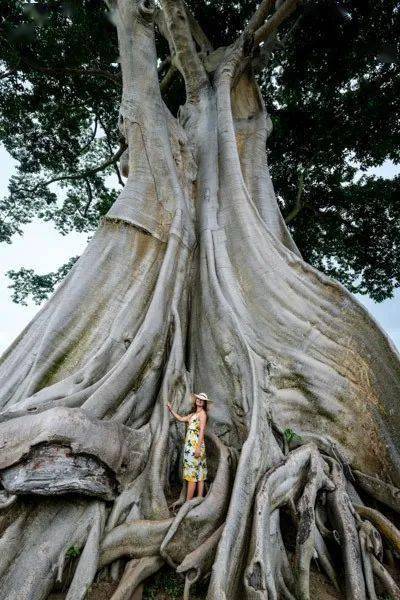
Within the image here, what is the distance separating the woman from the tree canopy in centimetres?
552

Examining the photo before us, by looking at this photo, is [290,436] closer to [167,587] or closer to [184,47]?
[167,587]

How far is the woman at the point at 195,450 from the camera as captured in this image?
2.28 meters

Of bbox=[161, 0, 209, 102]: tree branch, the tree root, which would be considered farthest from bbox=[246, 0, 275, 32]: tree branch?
the tree root

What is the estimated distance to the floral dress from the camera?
7.50 ft

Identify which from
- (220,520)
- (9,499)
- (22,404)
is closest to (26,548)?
(9,499)

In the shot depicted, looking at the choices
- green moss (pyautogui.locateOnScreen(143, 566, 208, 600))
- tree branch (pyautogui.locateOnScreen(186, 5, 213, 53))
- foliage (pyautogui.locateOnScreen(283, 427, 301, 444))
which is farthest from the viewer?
Result: tree branch (pyautogui.locateOnScreen(186, 5, 213, 53))

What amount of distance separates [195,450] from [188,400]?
0.44m

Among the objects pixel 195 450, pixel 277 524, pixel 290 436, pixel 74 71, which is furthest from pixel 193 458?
pixel 74 71

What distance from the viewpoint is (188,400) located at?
2771 millimetres

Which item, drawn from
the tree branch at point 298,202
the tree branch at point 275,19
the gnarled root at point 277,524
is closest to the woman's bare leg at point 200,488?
the gnarled root at point 277,524

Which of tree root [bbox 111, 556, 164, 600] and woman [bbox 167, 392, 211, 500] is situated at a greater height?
woman [bbox 167, 392, 211, 500]

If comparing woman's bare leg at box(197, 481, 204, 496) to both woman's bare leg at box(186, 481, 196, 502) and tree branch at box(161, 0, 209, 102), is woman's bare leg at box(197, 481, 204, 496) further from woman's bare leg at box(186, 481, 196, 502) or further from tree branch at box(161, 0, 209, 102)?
tree branch at box(161, 0, 209, 102)

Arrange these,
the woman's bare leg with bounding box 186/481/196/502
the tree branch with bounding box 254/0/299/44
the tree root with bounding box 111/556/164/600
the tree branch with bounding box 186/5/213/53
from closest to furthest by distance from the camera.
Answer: the tree root with bounding box 111/556/164/600, the woman's bare leg with bounding box 186/481/196/502, the tree branch with bounding box 254/0/299/44, the tree branch with bounding box 186/5/213/53

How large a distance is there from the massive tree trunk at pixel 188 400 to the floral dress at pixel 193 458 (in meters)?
0.12
